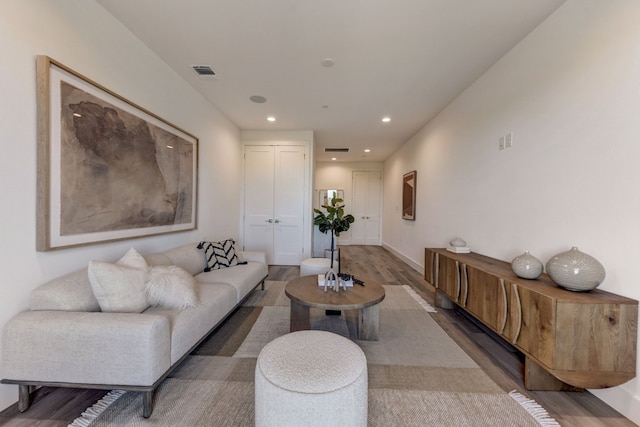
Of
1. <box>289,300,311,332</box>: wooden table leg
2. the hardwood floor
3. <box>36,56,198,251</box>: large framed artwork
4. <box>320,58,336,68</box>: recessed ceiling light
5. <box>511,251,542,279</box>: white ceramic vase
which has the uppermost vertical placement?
<box>320,58,336,68</box>: recessed ceiling light

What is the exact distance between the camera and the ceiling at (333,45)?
196 centimetres

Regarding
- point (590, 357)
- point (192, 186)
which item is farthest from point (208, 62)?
point (590, 357)

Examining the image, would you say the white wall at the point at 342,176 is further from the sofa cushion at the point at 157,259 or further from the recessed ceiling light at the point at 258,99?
the sofa cushion at the point at 157,259

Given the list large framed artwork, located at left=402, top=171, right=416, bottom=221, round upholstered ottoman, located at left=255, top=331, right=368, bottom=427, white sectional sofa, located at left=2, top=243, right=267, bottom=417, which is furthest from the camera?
large framed artwork, located at left=402, top=171, right=416, bottom=221

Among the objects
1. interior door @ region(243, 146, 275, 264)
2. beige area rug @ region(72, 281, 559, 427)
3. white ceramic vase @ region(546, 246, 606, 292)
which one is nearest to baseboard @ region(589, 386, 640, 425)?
beige area rug @ region(72, 281, 559, 427)

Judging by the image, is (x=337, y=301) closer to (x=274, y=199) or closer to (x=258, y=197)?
(x=274, y=199)

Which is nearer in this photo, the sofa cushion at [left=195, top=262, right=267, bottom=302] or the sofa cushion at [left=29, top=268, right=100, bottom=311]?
the sofa cushion at [left=29, top=268, right=100, bottom=311]

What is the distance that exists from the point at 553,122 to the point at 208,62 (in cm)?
323

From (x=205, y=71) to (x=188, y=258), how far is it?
213cm

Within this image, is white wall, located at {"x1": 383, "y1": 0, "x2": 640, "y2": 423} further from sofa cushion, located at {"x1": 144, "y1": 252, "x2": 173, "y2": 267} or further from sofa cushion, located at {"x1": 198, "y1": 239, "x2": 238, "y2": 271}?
sofa cushion, located at {"x1": 144, "y1": 252, "x2": 173, "y2": 267}

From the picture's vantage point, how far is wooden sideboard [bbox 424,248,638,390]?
4.70ft

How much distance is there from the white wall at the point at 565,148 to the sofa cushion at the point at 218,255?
9.76ft

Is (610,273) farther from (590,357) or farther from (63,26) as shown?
(63,26)

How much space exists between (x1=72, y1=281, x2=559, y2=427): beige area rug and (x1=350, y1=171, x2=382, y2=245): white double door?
5.80m
